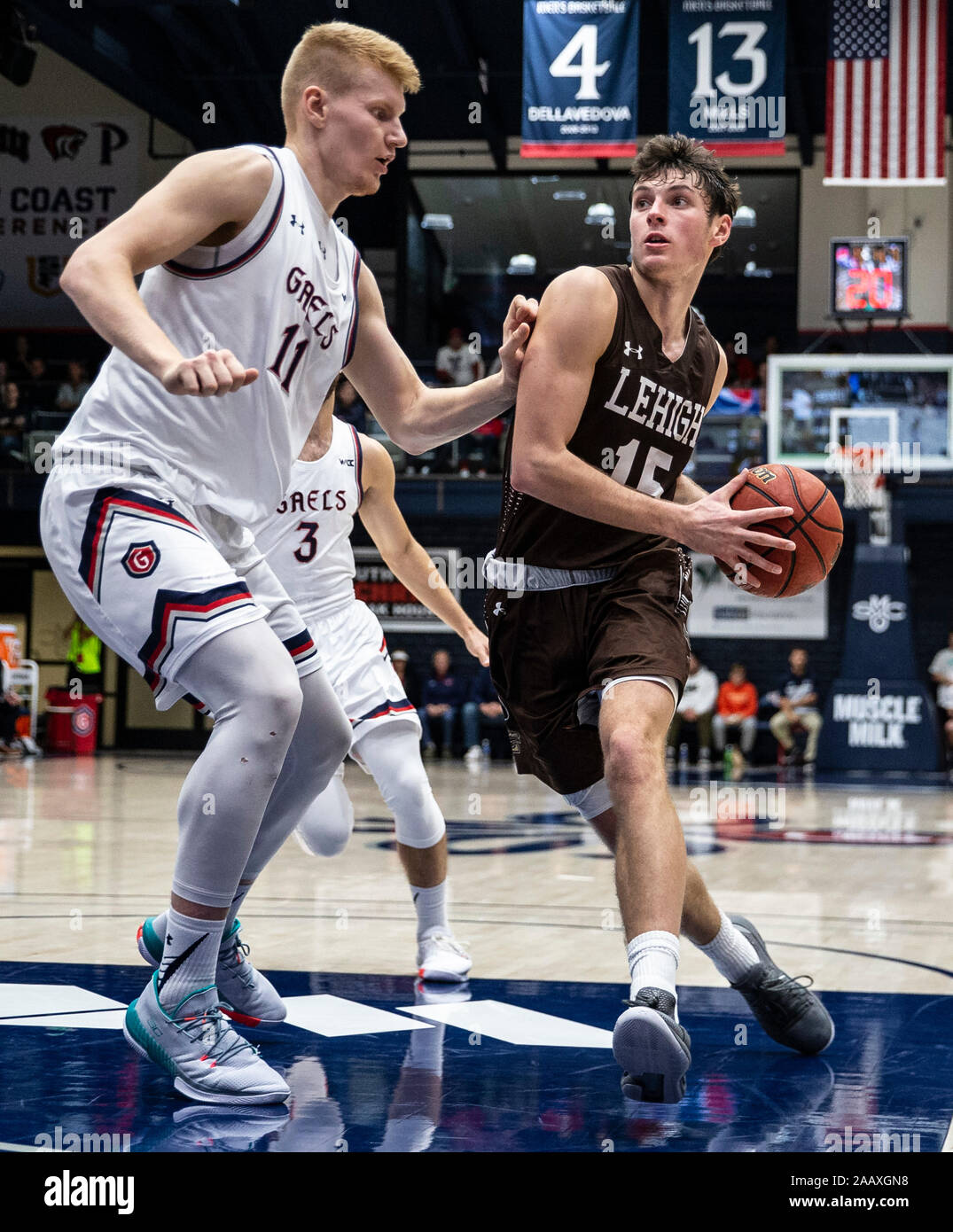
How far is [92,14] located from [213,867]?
16.0 metres

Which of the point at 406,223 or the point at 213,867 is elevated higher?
the point at 406,223

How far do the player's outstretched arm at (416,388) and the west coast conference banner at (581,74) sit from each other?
9.47m

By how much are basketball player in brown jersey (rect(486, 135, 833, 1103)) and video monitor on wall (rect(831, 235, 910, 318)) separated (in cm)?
1417

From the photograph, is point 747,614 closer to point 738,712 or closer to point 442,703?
point 738,712

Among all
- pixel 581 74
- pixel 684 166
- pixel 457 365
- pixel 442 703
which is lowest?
pixel 442 703

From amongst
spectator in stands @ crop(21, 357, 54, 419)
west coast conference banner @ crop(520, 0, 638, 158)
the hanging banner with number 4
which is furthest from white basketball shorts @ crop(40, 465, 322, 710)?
spectator in stands @ crop(21, 357, 54, 419)

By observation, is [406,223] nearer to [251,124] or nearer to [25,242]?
[251,124]

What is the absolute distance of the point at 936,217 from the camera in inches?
790

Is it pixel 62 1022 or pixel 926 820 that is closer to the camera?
pixel 62 1022

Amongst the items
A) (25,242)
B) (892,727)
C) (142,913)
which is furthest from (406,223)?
(142,913)

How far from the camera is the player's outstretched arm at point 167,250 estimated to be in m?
2.38

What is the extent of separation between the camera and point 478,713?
19109 millimetres

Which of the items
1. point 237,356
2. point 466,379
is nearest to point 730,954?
point 237,356

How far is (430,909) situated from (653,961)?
1684mm
